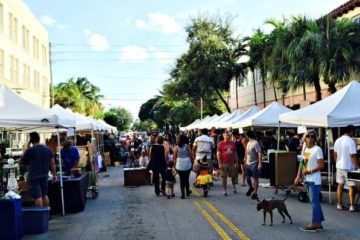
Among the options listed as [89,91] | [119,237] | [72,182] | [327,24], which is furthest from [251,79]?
[89,91]

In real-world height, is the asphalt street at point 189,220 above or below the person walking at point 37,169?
below

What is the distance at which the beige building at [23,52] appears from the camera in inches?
1398

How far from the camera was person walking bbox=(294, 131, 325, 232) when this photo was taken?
891cm

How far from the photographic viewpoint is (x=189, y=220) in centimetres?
1023

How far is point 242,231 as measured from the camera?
9.02 meters

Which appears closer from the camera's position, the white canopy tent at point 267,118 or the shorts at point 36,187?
the shorts at point 36,187

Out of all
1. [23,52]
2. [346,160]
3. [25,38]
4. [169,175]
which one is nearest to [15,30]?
[23,52]

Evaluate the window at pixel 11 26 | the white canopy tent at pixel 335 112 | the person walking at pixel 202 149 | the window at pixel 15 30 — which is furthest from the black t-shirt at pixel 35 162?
the window at pixel 15 30

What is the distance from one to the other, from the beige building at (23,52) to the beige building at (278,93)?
1703 centimetres

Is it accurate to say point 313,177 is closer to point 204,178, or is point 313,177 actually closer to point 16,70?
point 204,178

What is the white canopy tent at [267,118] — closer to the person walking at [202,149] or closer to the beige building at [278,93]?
the beige building at [278,93]

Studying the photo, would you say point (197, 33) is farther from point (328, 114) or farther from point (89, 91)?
point (89, 91)

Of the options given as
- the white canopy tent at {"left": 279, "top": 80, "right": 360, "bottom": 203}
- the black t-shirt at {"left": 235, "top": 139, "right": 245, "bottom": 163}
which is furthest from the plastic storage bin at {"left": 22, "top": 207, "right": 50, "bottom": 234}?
the black t-shirt at {"left": 235, "top": 139, "right": 245, "bottom": 163}

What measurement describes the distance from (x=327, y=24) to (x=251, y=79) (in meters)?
19.3
